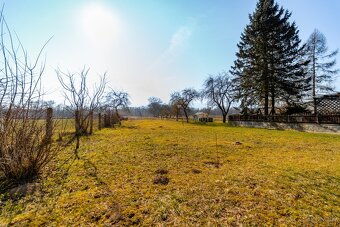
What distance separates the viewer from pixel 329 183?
316 cm

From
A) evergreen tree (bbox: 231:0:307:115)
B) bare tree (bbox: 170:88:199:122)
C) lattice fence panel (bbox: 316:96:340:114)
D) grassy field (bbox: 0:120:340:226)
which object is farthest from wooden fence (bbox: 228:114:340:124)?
bare tree (bbox: 170:88:199:122)

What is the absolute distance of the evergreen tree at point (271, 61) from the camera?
17500 mm

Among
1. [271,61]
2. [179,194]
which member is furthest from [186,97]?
[179,194]

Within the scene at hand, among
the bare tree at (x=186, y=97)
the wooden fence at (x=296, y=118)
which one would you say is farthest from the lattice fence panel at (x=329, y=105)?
the bare tree at (x=186, y=97)

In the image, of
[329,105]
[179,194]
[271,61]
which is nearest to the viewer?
[179,194]

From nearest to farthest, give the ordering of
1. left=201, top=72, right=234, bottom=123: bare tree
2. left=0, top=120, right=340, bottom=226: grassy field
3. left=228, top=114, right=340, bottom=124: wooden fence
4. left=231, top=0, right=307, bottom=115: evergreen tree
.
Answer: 1. left=0, top=120, right=340, bottom=226: grassy field
2. left=228, top=114, right=340, bottom=124: wooden fence
3. left=231, top=0, right=307, bottom=115: evergreen tree
4. left=201, top=72, right=234, bottom=123: bare tree

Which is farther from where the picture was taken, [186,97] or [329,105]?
[186,97]

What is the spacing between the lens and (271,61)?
1775 centimetres

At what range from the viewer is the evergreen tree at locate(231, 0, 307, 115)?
17.5 metres

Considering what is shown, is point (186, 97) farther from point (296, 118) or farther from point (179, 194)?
point (179, 194)

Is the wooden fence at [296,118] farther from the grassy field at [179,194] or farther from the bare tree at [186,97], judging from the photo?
the bare tree at [186,97]

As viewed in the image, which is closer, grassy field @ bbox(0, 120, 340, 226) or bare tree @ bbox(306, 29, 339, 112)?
grassy field @ bbox(0, 120, 340, 226)

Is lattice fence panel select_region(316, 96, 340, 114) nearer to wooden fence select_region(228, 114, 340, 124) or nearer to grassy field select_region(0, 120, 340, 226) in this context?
wooden fence select_region(228, 114, 340, 124)

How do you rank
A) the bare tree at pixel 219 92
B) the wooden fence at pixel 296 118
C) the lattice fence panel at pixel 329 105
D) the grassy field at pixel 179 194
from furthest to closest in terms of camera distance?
the bare tree at pixel 219 92 < the lattice fence panel at pixel 329 105 < the wooden fence at pixel 296 118 < the grassy field at pixel 179 194
